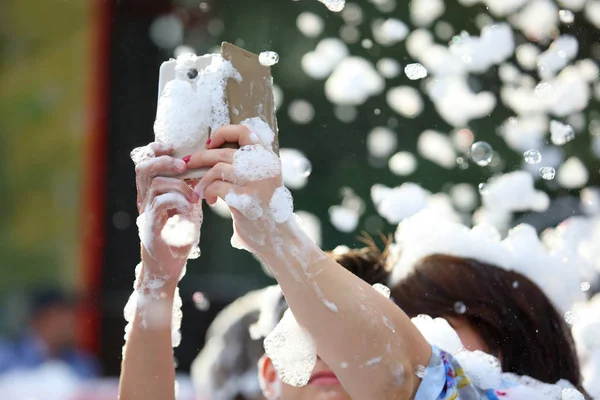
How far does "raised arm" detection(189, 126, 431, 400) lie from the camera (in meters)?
0.87

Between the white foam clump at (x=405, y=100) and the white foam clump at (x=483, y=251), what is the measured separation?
80.0 inches

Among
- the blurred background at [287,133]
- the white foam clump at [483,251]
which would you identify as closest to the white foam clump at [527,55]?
the blurred background at [287,133]

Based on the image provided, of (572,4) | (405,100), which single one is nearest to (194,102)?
(572,4)

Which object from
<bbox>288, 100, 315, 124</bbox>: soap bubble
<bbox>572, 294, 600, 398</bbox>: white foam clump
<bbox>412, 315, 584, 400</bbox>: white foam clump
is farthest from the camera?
<bbox>288, 100, 315, 124</bbox>: soap bubble

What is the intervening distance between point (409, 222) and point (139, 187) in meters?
0.79

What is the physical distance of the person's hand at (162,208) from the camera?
0.95m

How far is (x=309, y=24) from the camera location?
3.36 metres

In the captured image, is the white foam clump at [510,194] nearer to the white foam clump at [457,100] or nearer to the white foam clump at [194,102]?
the white foam clump at [457,100]

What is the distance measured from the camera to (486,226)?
159 centimetres

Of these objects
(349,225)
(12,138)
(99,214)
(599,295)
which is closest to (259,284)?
(349,225)

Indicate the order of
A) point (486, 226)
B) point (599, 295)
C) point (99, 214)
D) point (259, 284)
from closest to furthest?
point (486, 226) < point (599, 295) < point (259, 284) < point (99, 214)

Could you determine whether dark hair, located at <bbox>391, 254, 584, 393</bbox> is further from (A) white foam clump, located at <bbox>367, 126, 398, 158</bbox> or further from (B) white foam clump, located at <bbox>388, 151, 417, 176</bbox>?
(B) white foam clump, located at <bbox>388, 151, 417, 176</bbox>

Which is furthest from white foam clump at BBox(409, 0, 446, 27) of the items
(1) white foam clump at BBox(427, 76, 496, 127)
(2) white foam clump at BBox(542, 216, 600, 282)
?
(2) white foam clump at BBox(542, 216, 600, 282)

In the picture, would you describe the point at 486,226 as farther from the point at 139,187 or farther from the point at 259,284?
the point at 259,284
